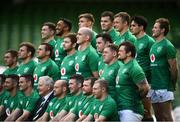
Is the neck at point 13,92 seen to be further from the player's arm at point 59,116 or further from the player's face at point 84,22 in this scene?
the player's face at point 84,22

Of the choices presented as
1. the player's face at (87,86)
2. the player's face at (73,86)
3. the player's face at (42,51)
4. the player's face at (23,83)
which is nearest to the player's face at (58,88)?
the player's face at (73,86)

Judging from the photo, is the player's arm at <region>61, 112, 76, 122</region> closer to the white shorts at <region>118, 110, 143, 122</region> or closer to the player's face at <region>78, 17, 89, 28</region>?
the white shorts at <region>118, 110, 143, 122</region>

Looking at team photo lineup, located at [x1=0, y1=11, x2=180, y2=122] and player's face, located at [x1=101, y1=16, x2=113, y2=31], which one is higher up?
player's face, located at [x1=101, y1=16, x2=113, y2=31]

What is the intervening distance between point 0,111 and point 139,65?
188cm

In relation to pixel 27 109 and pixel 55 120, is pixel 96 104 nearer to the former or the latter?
pixel 55 120

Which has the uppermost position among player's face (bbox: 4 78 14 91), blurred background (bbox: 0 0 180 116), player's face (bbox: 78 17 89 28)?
blurred background (bbox: 0 0 180 116)

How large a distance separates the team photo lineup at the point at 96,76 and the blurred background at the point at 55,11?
16.1 feet

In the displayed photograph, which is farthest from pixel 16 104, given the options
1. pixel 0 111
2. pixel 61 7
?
pixel 61 7

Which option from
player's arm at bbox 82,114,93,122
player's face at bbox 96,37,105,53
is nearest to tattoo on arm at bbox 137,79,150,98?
player's arm at bbox 82,114,93,122

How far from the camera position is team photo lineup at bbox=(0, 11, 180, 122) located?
789 cm

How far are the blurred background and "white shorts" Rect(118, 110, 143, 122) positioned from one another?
6.13 m

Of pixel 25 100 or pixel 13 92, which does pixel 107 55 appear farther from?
pixel 13 92

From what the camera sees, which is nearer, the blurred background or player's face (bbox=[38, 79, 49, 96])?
player's face (bbox=[38, 79, 49, 96])

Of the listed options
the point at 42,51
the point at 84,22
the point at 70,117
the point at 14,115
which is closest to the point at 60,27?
the point at 84,22
